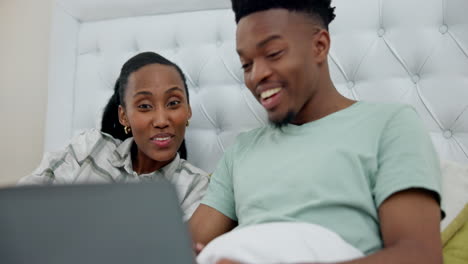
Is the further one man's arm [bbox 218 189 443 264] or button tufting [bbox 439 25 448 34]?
button tufting [bbox 439 25 448 34]

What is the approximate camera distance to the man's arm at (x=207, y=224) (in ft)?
3.17

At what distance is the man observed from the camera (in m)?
0.73

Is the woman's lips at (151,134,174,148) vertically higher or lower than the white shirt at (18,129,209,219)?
Result: higher

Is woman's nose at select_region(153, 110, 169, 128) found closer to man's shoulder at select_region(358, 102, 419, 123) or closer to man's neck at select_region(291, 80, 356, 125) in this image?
man's neck at select_region(291, 80, 356, 125)

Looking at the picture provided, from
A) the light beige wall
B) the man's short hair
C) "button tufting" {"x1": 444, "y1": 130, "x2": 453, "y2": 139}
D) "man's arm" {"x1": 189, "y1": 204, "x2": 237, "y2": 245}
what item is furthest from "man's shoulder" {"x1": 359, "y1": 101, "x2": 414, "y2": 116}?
the light beige wall

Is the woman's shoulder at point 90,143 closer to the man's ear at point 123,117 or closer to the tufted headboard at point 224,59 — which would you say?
the man's ear at point 123,117

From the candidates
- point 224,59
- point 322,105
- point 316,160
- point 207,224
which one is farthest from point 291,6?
point 224,59

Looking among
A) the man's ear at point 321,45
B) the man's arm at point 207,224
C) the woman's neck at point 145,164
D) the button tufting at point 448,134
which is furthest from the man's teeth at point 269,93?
the button tufting at point 448,134

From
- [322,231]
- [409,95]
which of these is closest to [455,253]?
[322,231]

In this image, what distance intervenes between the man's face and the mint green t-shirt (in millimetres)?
65

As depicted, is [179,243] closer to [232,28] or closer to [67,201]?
[67,201]

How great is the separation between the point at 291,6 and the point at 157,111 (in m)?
0.53

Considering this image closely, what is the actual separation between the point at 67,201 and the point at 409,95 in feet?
3.74

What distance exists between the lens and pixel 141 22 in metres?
1.76
